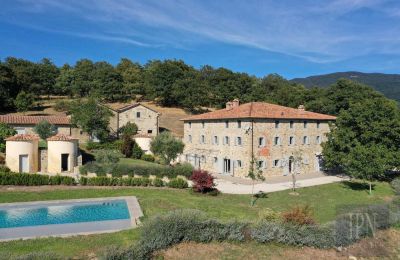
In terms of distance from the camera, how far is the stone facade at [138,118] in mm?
50156

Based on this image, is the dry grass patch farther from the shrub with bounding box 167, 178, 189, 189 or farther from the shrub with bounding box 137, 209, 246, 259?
the shrub with bounding box 167, 178, 189, 189

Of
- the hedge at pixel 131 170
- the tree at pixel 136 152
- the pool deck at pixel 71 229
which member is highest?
the tree at pixel 136 152

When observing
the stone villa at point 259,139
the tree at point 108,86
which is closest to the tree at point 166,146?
the stone villa at point 259,139

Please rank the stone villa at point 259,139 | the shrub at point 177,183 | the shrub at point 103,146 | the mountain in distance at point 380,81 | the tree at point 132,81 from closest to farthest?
1. the shrub at point 177,183
2. the stone villa at point 259,139
3. the shrub at point 103,146
4. the tree at point 132,81
5. the mountain in distance at point 380,81

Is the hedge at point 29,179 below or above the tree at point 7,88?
below

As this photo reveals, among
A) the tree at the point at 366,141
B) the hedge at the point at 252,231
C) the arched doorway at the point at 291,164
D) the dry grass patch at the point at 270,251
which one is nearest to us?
the dry grass patch at the point at 270,251

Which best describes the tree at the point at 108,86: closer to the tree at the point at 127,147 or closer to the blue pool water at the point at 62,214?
the tree at the point at 127,147

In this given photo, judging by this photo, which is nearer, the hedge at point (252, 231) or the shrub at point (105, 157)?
the hedge at point (252, 231)

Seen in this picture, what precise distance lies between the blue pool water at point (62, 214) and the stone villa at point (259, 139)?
1576 centimetres

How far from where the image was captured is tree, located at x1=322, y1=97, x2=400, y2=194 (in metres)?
28.8

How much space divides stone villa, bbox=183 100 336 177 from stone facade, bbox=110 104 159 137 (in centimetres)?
1154

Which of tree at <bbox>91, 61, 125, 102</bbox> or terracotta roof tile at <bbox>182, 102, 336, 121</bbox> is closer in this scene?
terracotta roof tile at <bbox>182, 102, 336, 121</bbox>

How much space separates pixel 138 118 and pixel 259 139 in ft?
73.9

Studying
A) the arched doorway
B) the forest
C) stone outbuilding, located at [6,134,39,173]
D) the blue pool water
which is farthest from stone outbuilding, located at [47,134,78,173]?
the forest
